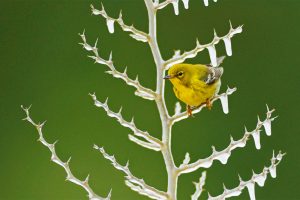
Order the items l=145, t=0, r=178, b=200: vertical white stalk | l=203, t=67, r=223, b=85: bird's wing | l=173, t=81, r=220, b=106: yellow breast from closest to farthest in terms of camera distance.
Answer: l=145, t=0, r=178, b=200: vertical white stalk, l=173, t=81, r=220, b=106: yellow breast, l=203, t=67, r=223, b=85: bird's wing

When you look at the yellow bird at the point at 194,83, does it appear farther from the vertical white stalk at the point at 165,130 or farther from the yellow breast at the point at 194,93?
the vertical white stalk at the point at 165,130

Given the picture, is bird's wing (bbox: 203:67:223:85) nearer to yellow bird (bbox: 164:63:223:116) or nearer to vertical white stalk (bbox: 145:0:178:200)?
yellow bird (bbox: 164:63:223:116)

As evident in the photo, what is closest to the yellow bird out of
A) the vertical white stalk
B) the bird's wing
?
the bird's wing

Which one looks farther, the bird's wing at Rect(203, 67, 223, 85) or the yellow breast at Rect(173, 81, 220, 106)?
the bird's wing at Rect(203, 67, 223, 85)

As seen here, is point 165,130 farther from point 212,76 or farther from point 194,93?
point 212,76

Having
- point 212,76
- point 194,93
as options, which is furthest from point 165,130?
point 212,76

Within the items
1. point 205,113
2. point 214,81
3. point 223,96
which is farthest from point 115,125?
point 223,96

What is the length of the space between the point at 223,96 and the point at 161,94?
220 millimetres

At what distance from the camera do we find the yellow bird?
6.61 ft

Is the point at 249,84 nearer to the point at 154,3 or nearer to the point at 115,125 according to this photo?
the point at 115,125

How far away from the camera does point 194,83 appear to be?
6.75 feet

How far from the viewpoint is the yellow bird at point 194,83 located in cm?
201

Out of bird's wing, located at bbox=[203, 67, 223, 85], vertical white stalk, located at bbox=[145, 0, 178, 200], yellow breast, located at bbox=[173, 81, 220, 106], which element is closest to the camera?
vertical white stalk, located at bbox=[145, 0, 178, 200]

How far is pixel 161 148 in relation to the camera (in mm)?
1328
